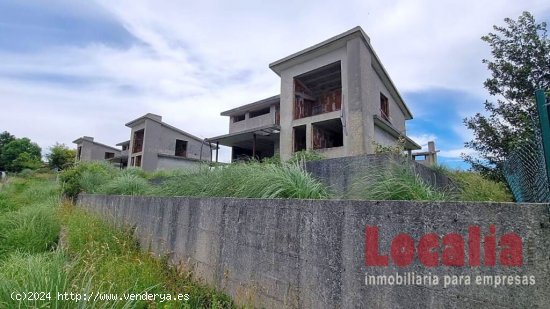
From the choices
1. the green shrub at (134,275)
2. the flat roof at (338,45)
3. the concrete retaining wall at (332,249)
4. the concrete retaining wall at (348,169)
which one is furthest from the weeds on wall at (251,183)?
the flat roof at (338,45)

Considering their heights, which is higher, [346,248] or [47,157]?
[47,157]

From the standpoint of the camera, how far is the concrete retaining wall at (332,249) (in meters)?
1.53

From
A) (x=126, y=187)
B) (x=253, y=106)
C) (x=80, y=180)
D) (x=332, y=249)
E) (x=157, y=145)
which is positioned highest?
(x=253, y=106)

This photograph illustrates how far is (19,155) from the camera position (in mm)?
41656

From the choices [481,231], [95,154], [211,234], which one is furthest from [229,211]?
[95,154]

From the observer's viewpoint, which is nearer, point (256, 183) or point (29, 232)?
point (256, 183)

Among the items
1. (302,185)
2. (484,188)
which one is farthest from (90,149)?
(484,188)

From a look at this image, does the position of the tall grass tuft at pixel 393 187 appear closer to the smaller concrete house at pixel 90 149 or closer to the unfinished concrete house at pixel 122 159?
the unfinished concrete house at pixel 122 159

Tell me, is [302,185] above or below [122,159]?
below

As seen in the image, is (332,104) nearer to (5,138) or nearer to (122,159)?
(122,159)

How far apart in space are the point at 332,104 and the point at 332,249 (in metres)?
14.0

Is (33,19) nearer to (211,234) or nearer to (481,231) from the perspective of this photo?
(211,234)

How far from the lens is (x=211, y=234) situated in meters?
3.75

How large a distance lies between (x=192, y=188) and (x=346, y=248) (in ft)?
13.2
